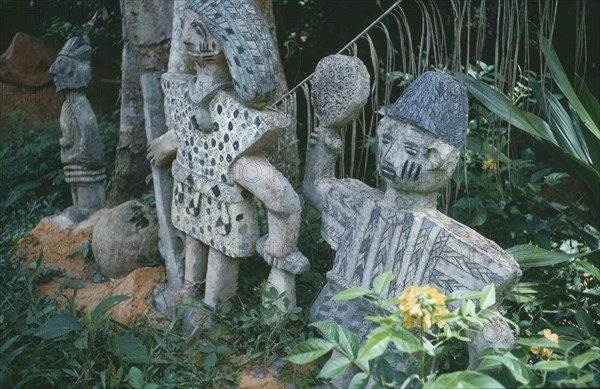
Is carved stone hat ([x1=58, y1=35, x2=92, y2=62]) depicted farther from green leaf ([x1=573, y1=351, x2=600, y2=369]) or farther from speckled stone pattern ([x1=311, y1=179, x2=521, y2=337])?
green leaf ([x1=573, y1=351, x2=600, y2=369])

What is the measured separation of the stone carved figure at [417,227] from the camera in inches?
101

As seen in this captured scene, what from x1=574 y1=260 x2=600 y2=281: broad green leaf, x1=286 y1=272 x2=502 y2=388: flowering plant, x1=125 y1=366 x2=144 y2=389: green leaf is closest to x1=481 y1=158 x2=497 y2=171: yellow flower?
x1=574 y1=260 x2=600 y2=281: broad green leaf

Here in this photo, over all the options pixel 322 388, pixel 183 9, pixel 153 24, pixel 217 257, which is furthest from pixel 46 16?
pixel 322 388

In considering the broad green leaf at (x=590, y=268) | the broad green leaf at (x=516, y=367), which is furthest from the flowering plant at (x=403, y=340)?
the broad green leaf at (x=590, y=268)

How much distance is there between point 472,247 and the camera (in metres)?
2.57

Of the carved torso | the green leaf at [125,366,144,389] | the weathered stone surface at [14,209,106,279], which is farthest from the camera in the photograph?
the carved torso

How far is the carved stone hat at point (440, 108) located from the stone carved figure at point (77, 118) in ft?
7.00

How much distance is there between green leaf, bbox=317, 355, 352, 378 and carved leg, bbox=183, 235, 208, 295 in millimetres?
1291

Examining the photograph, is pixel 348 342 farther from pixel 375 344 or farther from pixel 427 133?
pixel 427 133

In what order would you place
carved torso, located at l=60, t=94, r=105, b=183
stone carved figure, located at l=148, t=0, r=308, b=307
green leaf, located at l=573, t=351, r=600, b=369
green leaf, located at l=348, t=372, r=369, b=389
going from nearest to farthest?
1. green leaf, located at l=573, t=351, r=600, b=369
2. green leaf, located at l=348, t=372, r=369, b=389
3. stone carved figure, located at l=148, t=0, r=308, b=307
4. carved torso, located at l=60, t=94, r=105, b=183

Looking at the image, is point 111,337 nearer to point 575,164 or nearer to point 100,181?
point 100,181

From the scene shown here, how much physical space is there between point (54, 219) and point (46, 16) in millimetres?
3003

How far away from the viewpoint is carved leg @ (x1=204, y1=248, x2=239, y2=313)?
3256 mm

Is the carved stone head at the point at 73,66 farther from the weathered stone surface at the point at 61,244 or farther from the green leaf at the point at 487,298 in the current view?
the green leaf at the point at 487,298
